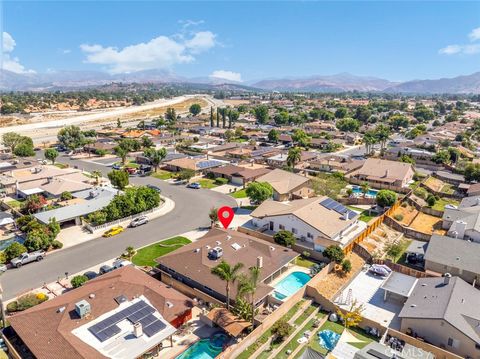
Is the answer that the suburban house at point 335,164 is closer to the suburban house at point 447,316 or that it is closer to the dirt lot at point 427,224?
the dirt lot at point 427,224

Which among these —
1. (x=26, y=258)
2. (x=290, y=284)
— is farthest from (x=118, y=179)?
(x=290, y=284)

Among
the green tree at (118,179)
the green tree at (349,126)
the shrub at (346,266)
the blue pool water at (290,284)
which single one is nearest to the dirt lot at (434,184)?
the shrub at (346,266)

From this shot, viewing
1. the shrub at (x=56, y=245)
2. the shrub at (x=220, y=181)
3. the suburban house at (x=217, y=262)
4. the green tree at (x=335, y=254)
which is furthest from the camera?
the shrub at (x=220, y=181)

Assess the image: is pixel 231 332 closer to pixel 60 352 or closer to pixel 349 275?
pixel 60 352

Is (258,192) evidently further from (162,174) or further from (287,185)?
(162,174)

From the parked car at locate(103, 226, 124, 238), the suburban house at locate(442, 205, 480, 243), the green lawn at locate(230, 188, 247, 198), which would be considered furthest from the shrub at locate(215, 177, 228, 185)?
the suburban house at locate(442, 205, 480, 243)
